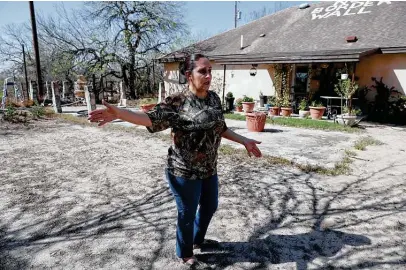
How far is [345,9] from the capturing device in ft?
47.3

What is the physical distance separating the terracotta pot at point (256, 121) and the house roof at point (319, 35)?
444 cm

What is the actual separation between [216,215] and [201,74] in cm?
194

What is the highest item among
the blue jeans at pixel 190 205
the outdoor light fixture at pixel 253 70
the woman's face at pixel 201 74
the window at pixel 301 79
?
the outdoor light fixture at pixel 253 70

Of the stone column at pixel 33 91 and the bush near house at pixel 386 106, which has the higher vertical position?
the stone column at pixel 33 91

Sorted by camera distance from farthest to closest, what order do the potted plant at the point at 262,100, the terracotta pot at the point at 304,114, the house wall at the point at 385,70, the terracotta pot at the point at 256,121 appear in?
the potted plant at the point at 262,100 → the terracotta pot at the point at 304,114 → the house wall at the point at 385,70 → the terracotta pot at the point at 256,121

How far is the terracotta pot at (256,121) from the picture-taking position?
27.1 feet

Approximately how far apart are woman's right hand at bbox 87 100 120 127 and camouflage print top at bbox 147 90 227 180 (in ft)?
0.85

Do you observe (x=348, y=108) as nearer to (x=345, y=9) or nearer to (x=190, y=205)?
(x=345, y=9)

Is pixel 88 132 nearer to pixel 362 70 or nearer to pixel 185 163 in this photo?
pixel 185 163

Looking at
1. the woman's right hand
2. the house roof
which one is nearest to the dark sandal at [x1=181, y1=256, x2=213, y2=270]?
the woman's right hand

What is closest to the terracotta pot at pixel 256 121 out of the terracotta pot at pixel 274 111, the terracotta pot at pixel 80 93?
the terracotta pot at pixel 274 111

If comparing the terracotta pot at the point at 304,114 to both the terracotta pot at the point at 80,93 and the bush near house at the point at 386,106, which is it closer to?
the bush near house at the point at 386,106

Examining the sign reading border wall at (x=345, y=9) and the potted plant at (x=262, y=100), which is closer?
the potted plant at (x=262, y=100)

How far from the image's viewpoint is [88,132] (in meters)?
8.48
